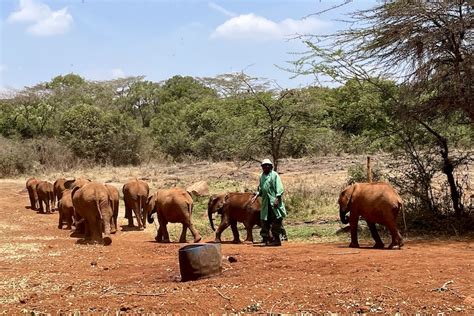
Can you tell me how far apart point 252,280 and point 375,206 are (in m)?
4.54

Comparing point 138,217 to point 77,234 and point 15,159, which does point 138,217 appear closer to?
point 77,234

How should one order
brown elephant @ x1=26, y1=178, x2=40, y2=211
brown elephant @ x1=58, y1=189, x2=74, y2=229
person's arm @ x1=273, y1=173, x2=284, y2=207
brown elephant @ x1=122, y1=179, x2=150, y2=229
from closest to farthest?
person's arm @ x1=273, y1=173, x2=284, y2=207, brown elephant @ x1=58, y1=189, x2=74, y2=229, brown elephant @ x1=122, y1=179, x2=150, y2=229, brown elephant @ x1=26, y1=178, x2=40, y2=211

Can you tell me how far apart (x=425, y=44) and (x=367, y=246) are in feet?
14.8

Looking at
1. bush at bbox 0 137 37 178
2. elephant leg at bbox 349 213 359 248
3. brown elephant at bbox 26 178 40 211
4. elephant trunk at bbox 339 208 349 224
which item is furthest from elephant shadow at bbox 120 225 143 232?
bush at bbox 0 137 37 178

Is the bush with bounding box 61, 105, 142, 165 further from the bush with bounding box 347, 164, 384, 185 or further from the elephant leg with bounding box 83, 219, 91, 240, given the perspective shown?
the elephant leg with bounding box 83, 219, 91, 240

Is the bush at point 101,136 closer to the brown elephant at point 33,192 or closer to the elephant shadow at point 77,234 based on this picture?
the brown elephant at point 33,192

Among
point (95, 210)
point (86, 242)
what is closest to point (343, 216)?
point (95, 210)

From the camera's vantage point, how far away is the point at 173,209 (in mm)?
14383

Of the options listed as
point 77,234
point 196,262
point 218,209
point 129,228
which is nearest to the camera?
point 196,262

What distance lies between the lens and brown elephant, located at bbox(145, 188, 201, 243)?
14.3 meters

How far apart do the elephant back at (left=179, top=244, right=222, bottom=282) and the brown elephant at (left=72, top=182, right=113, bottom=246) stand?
520cm

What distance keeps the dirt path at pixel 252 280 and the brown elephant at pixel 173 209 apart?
4.67 feet

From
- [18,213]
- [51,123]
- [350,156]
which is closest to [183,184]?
[18,213]

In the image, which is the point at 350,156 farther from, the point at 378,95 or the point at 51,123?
the point at 51,123
